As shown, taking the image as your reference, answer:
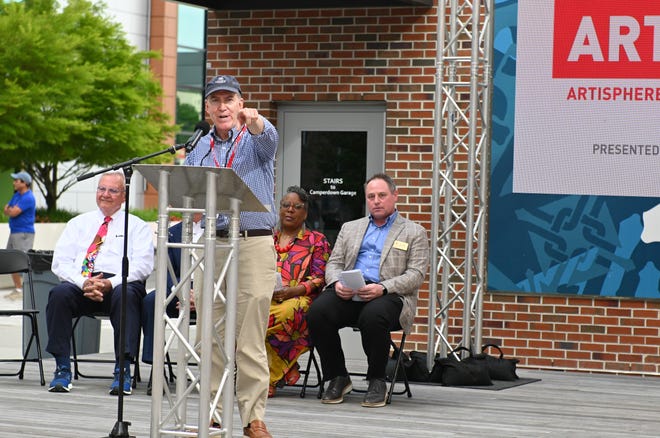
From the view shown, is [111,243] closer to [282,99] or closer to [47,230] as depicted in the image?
[282,99]

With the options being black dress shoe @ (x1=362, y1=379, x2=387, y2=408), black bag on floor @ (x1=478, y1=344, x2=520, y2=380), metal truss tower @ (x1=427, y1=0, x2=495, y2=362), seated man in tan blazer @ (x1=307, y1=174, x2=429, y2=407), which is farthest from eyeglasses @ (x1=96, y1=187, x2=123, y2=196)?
black bag on floor @ (x1=478, y1=344, x2=520, y2=380)

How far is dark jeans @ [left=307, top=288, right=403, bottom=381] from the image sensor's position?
26.2 ft

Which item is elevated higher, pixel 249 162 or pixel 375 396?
A: pixel 249 162

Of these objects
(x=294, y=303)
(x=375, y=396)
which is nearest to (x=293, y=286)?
(x=294, y=303)

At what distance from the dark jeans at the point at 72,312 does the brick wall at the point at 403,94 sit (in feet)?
9.58

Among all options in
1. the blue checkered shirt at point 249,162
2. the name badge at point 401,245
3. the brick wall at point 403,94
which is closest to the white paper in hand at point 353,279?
the name badge at point 401,245

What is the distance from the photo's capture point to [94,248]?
335 inches

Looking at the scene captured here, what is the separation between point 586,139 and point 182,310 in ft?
17.7

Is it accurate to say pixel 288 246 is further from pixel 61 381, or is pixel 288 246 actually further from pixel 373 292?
pixel 61 381

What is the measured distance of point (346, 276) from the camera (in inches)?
316

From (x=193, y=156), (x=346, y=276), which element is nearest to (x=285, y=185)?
(x=346, y=276)

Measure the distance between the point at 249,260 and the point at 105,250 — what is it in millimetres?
2792

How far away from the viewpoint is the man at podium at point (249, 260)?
230 inches

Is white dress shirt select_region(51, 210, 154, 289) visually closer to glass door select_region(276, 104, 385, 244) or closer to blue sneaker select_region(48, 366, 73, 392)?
blue sneaker select_region(48, 366, 73, 392)
